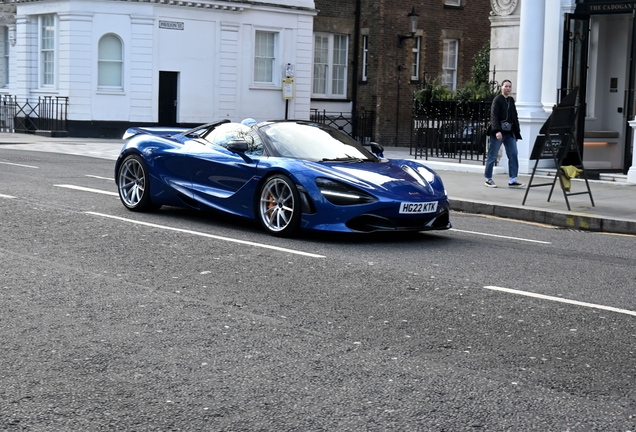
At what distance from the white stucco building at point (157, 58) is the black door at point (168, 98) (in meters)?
0.04

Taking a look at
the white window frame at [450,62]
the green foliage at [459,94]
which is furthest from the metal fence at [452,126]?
the white window frame at [450,62]

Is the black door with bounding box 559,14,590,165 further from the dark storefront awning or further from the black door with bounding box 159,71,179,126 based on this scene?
the black door with bounding box 159,71,179,126

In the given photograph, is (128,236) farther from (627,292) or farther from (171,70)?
(171,70)

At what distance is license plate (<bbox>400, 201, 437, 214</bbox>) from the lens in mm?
9656

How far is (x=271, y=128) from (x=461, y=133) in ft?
38.3

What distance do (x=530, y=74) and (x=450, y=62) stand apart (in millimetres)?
20265

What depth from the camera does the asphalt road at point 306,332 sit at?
15.2ft

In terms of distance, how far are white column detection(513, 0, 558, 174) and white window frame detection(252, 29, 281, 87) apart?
1736 centimetres

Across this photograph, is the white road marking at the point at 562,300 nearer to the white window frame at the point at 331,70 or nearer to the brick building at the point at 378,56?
the brick building at the point at 378,56

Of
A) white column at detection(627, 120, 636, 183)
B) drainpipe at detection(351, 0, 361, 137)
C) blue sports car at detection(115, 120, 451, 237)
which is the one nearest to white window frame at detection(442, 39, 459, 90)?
drainpipe at detection(351, 0, 361, 137)

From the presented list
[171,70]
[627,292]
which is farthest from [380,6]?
[627,292]

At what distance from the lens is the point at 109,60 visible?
32.4 m

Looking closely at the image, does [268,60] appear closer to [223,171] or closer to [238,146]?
[223,171]

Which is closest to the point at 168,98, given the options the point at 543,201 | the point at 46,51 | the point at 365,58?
the point at 46,51
